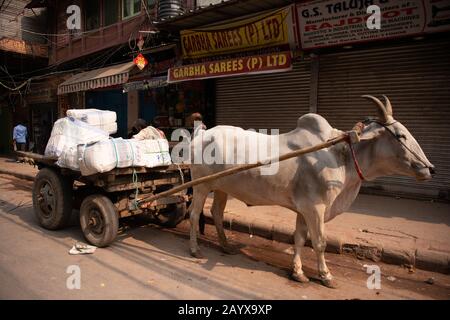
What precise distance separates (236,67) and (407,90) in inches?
142

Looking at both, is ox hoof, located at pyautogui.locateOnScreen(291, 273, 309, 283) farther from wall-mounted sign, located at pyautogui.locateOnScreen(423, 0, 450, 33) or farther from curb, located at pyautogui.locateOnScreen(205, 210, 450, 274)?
wall-mounted sign, located at pyautogui.locateOnScreen(423, 0, 450, 33)

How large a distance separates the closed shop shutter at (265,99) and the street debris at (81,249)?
18.5ft

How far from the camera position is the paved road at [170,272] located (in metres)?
3.51

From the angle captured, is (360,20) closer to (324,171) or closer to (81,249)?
(324,171)

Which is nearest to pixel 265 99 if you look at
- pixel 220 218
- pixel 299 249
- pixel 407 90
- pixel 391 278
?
pixel 407 90

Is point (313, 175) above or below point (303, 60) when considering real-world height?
below

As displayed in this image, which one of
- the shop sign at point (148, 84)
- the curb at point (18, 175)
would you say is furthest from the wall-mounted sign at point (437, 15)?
the curb at point (18, 175)

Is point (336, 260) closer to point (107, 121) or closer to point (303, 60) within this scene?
point (107, 121)

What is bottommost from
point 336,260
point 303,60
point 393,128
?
point 336,260

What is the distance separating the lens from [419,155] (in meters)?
3.37

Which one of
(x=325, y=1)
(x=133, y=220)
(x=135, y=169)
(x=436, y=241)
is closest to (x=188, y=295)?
(x=135, y=169)

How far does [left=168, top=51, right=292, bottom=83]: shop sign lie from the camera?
7.26 m
